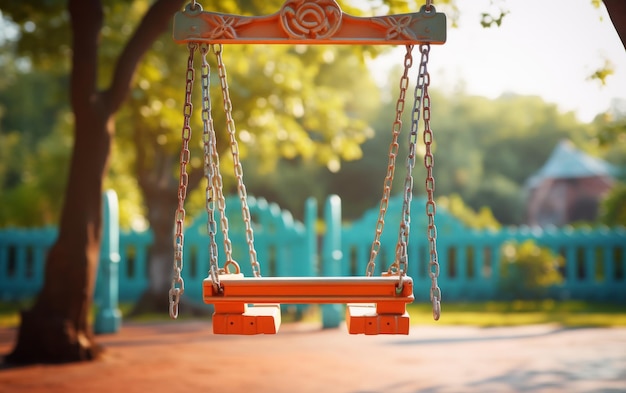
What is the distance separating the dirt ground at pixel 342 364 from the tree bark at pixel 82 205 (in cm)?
30

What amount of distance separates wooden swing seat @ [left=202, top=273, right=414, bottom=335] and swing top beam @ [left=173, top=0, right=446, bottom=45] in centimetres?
116

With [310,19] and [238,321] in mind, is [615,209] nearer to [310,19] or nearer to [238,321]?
[310,19]

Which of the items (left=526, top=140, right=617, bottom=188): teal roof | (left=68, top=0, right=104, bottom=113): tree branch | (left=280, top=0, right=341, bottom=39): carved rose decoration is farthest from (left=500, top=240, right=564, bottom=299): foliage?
(left=526, top=140, right=617, bottom=188): teal roof

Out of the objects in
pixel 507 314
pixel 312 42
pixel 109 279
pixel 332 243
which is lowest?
pixel 507 314

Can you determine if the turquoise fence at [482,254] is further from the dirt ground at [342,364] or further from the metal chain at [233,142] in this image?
the metal chain at [233,142]

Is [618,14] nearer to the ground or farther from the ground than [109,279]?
farther from the ground

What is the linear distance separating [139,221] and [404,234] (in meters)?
14.9

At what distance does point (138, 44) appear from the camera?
6.47 m

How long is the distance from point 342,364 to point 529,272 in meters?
6.36

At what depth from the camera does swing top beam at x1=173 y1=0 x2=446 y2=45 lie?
3.61 meters

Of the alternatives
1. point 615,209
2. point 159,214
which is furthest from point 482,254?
point 159,214

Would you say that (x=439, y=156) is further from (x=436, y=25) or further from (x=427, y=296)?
(x=436, y=25)

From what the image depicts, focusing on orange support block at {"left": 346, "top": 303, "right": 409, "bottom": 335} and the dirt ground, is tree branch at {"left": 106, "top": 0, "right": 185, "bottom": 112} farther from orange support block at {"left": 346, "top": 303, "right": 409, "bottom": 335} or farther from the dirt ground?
orange support block at {"left": 346, "top": 303, "right": 409, "bottom": 335}

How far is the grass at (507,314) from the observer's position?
31.5 feet
